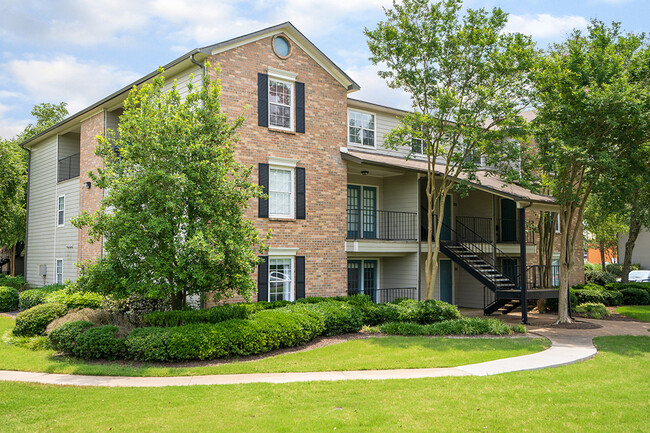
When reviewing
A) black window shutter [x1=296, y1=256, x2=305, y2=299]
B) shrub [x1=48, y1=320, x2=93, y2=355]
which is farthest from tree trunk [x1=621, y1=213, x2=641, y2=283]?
shrub [x1=48, y1=320, x2=93, y2=355]

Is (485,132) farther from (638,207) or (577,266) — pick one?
(577,266)

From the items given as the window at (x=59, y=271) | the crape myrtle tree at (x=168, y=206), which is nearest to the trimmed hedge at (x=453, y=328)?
the crape myrtle tree at (x=168, y=206)

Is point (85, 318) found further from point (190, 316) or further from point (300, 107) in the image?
point (300, 107)

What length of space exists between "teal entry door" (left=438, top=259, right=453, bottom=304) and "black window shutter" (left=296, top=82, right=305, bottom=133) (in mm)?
9183

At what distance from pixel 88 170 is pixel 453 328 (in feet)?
49.4

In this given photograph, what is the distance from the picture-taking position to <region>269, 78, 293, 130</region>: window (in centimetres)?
1596

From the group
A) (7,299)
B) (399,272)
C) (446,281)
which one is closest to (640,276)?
(446,281)

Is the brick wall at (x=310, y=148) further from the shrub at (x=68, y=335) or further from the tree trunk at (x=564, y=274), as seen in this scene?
the tree trunk at (x=564, y=274)

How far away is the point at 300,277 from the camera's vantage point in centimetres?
1602

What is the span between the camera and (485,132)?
15.8 metres

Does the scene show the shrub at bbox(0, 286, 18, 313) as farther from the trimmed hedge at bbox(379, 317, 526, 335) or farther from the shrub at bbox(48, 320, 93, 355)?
the trimmed hedge at bbox(379, 317, 526, 335)

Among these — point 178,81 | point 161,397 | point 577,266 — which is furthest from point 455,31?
point 577,266

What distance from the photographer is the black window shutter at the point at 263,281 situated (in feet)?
49.4

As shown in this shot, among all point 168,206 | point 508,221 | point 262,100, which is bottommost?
point 168,206
